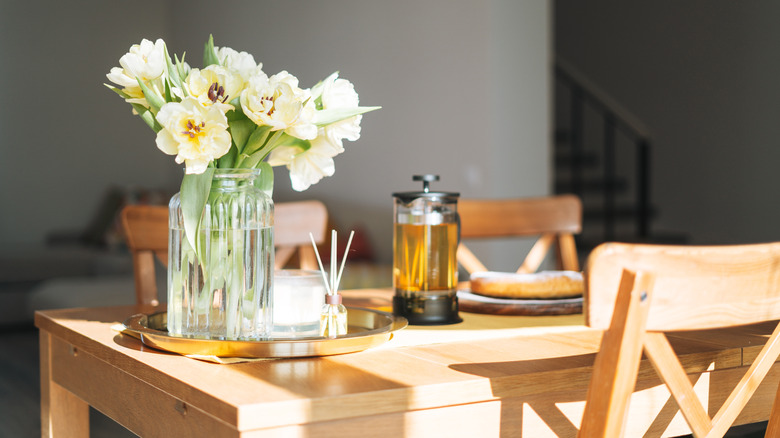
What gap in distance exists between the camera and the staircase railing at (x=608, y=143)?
19.6 feet

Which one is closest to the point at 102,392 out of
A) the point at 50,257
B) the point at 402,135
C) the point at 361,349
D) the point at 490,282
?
the point at 361,349

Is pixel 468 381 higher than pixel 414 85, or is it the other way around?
pixel 414 85

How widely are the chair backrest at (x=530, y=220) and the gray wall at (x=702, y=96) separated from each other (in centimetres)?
422

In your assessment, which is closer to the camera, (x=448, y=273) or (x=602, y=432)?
(x=602, y=432)

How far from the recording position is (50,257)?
5.96 meters

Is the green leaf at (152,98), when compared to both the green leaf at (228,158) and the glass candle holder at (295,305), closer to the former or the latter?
the green leaf at (228,158)

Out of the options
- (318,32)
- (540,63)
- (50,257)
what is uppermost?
(318,32)

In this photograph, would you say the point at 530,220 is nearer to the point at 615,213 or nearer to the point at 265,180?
A: the point at 265,180

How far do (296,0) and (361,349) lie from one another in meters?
5.11

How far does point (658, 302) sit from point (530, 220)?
4.60 feet

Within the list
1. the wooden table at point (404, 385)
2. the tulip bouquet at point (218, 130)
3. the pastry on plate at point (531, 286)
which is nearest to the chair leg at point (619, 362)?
the wooden table at point (404, 385)

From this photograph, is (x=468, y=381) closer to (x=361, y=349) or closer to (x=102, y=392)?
(x=361, y=349)

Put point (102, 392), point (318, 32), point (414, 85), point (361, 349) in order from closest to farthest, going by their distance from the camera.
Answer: point (361, 349)
point (102, 392)
point (414, 85)
point (318, 32)

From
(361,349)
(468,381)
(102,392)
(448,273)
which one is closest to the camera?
(468,381)
